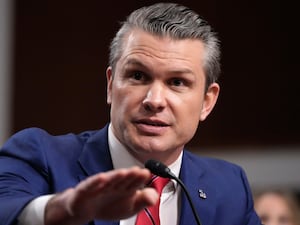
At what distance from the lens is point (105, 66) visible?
4363 millimetres

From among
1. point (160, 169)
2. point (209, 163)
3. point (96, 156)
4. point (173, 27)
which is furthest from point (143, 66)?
point (209, 163)

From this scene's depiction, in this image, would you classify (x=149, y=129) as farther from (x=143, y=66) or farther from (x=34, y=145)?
(x=34, y=145)

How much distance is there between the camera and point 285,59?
448cm

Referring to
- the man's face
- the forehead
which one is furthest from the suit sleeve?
the forehead

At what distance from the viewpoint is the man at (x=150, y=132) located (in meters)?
2.03

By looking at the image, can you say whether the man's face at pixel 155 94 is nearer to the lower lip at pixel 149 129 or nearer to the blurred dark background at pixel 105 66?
the lower lip at pixel 149 129

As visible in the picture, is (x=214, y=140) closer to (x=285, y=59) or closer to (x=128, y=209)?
(x=285, y=59)

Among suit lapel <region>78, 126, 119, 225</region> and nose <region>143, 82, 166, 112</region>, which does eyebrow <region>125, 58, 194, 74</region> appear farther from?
suit lapel <region>78, 126, 119, 225</region>

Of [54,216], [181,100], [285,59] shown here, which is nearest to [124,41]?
[181,100]

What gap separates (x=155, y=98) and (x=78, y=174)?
0.95ft

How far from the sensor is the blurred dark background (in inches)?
172

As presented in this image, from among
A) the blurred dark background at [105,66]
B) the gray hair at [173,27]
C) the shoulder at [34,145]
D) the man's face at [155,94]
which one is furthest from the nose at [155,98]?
the blurred dark background at [105,66]

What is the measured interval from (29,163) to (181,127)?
417 millimetres

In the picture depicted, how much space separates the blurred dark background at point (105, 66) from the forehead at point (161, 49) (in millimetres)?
2184
